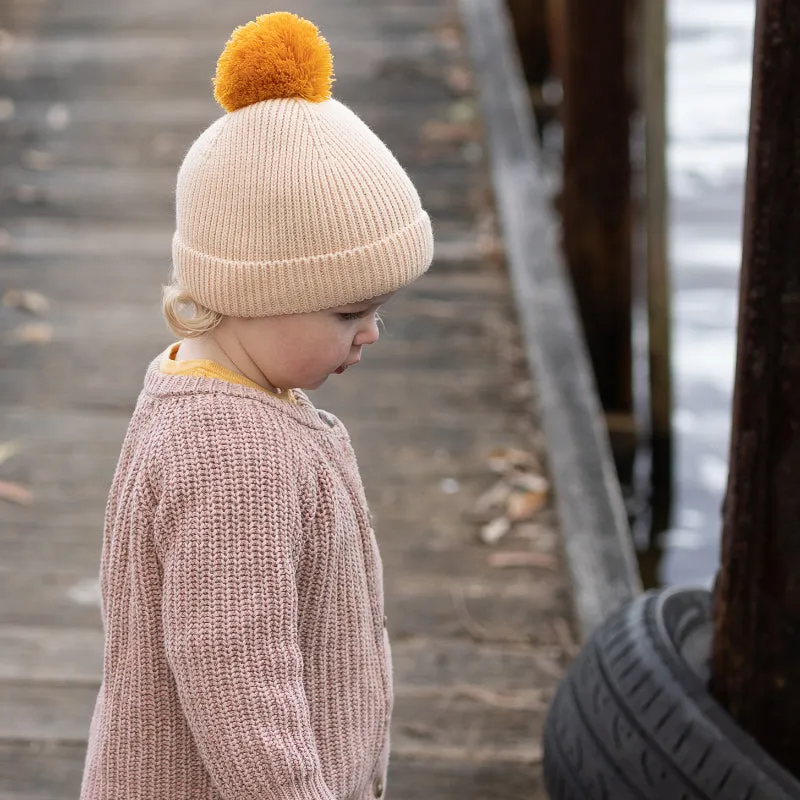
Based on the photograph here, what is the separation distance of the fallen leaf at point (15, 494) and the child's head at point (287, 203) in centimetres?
260

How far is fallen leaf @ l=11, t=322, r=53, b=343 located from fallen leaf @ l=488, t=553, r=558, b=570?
2277mm

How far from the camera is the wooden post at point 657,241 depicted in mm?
6242

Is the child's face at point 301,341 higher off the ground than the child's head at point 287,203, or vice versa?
the child's head at point 287,203

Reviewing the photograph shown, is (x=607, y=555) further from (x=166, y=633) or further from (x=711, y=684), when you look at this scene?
(x=166, y=633)

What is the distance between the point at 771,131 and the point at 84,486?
276 cm

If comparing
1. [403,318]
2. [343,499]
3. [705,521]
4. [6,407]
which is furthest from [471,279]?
[343,499]

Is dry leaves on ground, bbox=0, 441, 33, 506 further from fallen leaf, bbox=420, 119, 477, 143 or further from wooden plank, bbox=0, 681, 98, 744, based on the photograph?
fallen leaf, bbox=420, 119, 477, 143

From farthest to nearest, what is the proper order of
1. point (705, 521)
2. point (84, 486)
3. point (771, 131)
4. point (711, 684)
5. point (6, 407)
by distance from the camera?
point (705, 521) → point (6, 407) → point (84, 486) → point (711, 684) → point (771, 131)

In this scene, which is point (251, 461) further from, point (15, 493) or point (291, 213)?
point (15, 493)

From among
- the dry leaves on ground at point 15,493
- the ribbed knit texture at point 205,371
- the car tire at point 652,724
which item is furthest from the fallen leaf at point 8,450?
the ribbed knit texture at point 205,371

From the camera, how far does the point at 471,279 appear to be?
5.84 m

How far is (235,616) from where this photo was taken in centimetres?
167

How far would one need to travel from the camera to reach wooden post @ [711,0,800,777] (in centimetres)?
215

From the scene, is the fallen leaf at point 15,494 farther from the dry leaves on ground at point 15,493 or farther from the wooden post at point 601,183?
the wooden post at point 601,183
